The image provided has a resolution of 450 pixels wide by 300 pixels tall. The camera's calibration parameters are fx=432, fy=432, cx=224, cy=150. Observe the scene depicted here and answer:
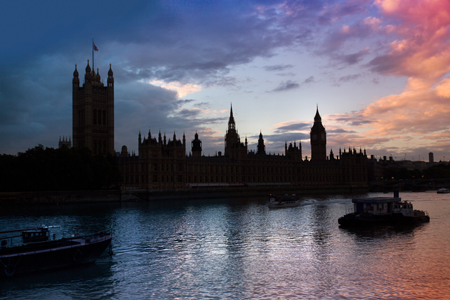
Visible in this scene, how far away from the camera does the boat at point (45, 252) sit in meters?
25.2

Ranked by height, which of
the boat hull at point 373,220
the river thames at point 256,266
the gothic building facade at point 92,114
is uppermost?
the gothic building facade at point 92,114

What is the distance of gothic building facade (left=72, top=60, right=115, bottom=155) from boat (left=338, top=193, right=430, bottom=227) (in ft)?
338

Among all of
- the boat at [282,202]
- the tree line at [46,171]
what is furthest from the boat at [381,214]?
the tree line at [46,171]

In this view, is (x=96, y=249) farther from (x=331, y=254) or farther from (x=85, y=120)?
(x=85, y=120)

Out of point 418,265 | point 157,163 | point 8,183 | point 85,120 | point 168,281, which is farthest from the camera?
point 85,120

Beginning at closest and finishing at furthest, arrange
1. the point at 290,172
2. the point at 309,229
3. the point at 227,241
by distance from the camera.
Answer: the point at 227,241 → the point at 309,229 → the point at 290,172

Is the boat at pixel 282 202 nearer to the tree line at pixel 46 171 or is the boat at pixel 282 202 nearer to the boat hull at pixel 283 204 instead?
the boat hull at pixel 283 204

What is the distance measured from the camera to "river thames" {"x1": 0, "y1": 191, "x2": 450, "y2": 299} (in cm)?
2273

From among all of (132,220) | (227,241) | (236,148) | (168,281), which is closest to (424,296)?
(168,281)

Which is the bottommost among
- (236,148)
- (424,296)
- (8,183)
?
(424,296)

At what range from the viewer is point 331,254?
A: 104ft

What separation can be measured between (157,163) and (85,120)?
39.5 meters

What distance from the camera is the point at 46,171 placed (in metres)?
81.4

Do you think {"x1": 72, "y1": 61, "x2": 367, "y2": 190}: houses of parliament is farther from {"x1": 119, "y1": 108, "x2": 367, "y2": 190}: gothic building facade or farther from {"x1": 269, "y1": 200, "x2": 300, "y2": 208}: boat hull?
{"x1": 269, "y1": 200, "x2": 300, "y2": 208}: boat hull
